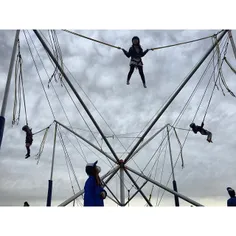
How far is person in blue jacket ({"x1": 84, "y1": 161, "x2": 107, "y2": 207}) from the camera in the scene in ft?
13.8

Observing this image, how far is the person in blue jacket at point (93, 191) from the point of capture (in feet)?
13.8

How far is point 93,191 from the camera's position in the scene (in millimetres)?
4270

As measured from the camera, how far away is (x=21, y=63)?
18.7 feet

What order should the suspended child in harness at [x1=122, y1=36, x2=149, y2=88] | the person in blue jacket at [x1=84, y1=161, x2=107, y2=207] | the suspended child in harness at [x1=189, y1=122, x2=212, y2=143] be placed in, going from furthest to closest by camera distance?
the suspended child in harness at [x1=189, y1=122, x2=212, y2=143] < the suspended child in harness at [x1=122, y1=36, x2=149, y2=88] < the person in blue jacket at [x1=84, y1=161, x2=107, y2=207]

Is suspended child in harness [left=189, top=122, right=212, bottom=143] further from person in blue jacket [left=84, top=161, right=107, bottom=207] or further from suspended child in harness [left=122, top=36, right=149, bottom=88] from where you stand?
person in blue jacket [left=84, top=161, right=107, bottom=207]

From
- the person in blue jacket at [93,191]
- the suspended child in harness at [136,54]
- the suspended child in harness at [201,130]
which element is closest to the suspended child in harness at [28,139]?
the suspended child in harness at [136,54]

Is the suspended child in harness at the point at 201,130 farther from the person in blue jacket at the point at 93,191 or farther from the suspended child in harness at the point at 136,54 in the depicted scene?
the person in blue jacket at the point at 93,191

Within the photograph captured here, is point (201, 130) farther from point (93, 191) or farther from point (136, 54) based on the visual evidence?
point (93, 191)

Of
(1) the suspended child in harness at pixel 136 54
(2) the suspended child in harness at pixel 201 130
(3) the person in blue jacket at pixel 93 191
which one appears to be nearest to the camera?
(3) the person in blue jacket at pixel 93 191

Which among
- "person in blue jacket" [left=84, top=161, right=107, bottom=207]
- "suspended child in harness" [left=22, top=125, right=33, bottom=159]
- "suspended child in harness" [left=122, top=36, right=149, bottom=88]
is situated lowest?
"person in blue jacket" [left=84, top=161, right=107, bottom=207]

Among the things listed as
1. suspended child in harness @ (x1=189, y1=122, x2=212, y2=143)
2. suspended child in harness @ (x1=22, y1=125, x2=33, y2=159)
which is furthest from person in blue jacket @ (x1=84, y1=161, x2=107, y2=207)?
suspended child in harness @ (x1=189, y1=122, x2=212, y2=143)
